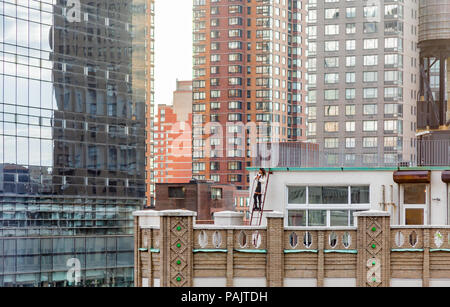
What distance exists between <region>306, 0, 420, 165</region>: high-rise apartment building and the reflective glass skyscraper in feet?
138

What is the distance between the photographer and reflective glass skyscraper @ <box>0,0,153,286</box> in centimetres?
9719

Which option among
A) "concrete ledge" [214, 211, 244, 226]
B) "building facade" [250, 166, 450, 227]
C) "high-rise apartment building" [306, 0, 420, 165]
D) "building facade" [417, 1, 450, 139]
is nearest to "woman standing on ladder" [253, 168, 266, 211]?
"building facade" [250, 166, 450, 227]

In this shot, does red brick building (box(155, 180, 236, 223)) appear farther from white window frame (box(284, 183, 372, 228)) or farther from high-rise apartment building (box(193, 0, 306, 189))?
white window frame (box(284, 183, 372, 228))

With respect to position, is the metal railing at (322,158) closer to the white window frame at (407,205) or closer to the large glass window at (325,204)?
the large glass window at (325,204)

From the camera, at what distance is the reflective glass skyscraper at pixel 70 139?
97.2 metres

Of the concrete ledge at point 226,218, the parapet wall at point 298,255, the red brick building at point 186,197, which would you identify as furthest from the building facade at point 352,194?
the red brick building at point 186,197

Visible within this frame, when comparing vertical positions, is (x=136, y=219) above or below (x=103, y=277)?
above

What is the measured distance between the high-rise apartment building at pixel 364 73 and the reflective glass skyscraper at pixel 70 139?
4212 cm

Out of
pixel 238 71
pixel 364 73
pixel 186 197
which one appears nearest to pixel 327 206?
pixel 186 197

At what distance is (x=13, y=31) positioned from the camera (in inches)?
3856

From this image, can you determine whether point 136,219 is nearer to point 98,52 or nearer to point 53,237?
point 53,237

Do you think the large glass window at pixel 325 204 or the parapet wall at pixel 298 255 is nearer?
the parapet wall at pixel 298 255
